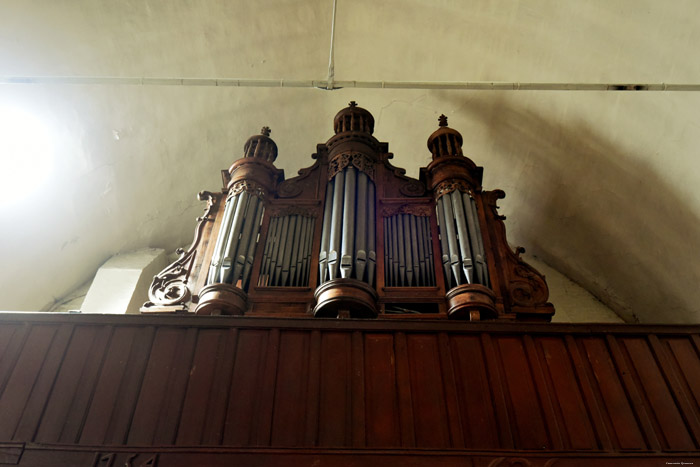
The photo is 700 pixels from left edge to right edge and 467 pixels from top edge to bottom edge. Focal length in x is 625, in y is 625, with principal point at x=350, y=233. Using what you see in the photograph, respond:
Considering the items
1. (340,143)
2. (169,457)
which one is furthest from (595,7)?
(169,457)

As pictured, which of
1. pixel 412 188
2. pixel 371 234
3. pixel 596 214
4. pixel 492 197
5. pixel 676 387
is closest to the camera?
pixel 676 387

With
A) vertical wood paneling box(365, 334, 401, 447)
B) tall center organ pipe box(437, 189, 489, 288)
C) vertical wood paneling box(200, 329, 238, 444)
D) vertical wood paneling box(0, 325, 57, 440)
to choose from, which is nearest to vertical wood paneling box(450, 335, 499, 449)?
vertical wood paneling box(365, 334, 401, 447)

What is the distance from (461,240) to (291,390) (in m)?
2.22

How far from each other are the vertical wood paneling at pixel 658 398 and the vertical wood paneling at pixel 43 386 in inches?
154

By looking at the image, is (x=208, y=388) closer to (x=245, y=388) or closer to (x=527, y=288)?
(x=245, y=388)

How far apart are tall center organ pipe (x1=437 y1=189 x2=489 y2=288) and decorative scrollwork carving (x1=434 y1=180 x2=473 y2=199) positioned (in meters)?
0.03

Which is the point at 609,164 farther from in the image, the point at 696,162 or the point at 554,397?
the point at 554,397

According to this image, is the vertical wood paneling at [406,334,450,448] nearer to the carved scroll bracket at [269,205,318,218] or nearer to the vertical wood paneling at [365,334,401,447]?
the vertical wood paneling at [365,334,401,447]

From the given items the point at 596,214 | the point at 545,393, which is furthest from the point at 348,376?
the point at 596,214

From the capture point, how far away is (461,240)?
5.53 metres

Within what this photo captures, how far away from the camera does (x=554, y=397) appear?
4.13 metres

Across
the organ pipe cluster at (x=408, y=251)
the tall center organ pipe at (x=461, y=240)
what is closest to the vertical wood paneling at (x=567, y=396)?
the tall center organ pipe at (x=461, y=240)

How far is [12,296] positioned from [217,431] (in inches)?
161

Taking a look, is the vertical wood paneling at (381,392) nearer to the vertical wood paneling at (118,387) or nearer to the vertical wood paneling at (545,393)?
the vertical wood paneling at (545,393)
